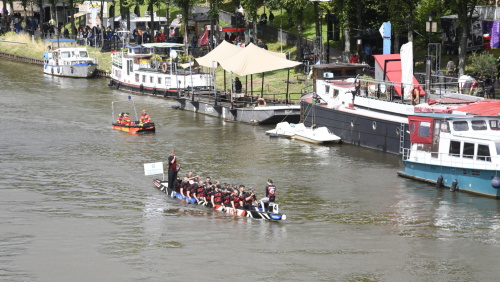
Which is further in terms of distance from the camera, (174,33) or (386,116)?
(174,33)

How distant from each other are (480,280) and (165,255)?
38.6 feet

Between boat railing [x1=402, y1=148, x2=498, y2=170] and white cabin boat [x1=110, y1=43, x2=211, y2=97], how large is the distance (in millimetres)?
29110

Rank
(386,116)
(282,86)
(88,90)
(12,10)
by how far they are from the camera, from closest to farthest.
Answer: (386,116), (282,86), (88,90), (12,10)

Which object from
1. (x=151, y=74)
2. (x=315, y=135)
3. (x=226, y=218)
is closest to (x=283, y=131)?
(x=315, y=135)

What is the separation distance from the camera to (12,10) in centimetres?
12850

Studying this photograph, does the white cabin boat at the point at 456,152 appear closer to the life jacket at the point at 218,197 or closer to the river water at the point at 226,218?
the river water at the point at 226,218

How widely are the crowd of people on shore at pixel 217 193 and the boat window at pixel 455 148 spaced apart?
9716 mm

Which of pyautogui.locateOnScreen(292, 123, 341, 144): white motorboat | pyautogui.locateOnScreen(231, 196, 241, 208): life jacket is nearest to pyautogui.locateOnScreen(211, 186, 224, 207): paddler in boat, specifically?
pyautogui.locateOnScreen(231, 196, 241, 208): life jacket

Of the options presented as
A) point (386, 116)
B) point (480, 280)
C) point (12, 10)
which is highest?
point (12, 10)

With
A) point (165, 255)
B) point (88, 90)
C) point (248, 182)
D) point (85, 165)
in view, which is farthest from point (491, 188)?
point (88, 90)

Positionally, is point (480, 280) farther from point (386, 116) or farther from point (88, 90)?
point (88, 90)

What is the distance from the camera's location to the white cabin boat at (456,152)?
41062mm

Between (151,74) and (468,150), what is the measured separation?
4184 cm

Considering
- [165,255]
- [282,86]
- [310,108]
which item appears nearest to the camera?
[165,255]
